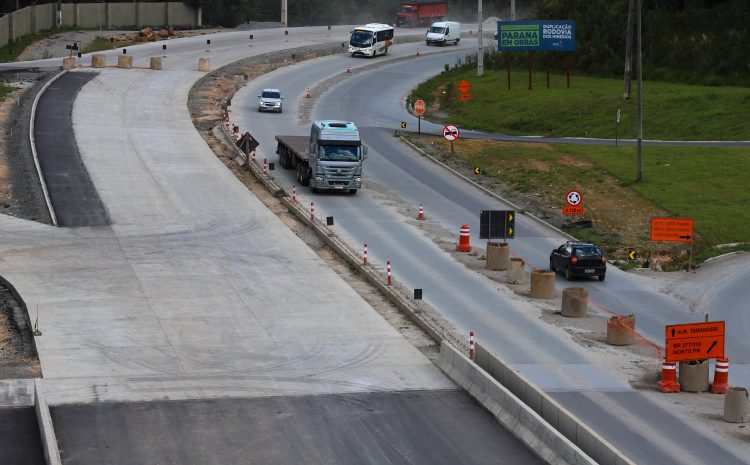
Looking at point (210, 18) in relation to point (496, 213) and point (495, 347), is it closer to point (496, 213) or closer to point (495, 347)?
point (496, 213)

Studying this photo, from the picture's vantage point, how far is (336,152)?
62.3 meters

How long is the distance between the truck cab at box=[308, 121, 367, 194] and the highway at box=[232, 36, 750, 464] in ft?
2.82

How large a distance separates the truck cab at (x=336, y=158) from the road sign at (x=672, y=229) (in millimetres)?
17097

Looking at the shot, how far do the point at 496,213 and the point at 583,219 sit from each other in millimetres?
9081

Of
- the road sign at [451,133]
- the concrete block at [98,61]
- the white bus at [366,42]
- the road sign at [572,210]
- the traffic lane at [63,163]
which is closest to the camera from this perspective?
the road sign at [572,210]

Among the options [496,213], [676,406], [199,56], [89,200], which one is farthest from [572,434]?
[199,56]

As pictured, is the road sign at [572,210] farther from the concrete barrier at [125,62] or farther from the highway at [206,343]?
the concrete barrier at [125,62]

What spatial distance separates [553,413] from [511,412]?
1636 mm

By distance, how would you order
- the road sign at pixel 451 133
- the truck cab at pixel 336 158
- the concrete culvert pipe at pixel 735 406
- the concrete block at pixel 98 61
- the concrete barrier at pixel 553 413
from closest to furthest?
the concrete barrier at pixel 553 413 → the concrete culvert pipe at pixel 735 406 → the truck cab at pixel 336 158 → the road sign at pixel 451 133 → the concrete block at pixel 98 61

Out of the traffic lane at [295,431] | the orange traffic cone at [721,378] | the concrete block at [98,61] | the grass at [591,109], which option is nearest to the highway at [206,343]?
the traffic lane at [295,431]

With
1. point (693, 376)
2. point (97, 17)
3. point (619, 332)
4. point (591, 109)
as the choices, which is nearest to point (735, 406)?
point (693, 376)

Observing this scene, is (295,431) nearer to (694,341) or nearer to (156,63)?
(694,341)

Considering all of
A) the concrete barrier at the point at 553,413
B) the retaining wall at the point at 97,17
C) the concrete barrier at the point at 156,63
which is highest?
the retaining wall at the point at 97,17

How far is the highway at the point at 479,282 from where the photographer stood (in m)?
32.3
